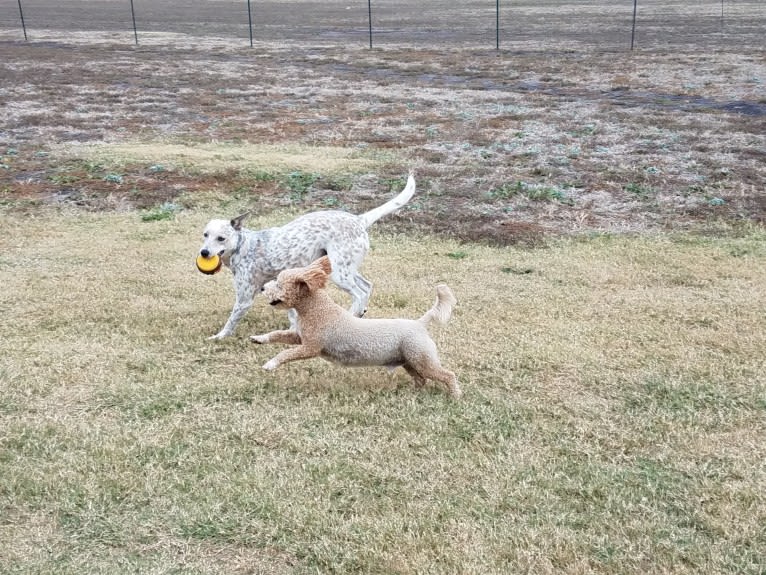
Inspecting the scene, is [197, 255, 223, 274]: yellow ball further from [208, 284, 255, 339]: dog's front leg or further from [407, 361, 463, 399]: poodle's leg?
[407, 361, 463, 399]: poodle's leg

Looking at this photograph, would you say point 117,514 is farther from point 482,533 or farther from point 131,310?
point 131,310

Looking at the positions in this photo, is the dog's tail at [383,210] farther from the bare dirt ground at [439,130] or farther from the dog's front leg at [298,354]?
the bare dirt ground at [439,130]

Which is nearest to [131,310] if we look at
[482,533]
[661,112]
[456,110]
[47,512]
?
[47,512]

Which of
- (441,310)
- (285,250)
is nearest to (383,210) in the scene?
(285,250)

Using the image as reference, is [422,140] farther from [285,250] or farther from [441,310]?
[441,310]

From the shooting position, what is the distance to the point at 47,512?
378 cm

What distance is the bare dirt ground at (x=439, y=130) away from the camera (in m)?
10.3

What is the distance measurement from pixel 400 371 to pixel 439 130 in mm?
10241

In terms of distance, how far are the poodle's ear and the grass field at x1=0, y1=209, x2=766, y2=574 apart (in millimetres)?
738

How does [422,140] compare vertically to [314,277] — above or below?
below

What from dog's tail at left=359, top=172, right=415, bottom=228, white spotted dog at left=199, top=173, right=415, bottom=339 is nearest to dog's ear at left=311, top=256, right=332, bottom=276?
white spotted dog at left=199, top=173, right=415, bottom=339

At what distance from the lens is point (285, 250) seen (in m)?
5.73

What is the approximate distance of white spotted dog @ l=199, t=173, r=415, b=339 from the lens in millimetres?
5719

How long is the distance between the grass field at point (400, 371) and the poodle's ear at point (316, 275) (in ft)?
2.40
